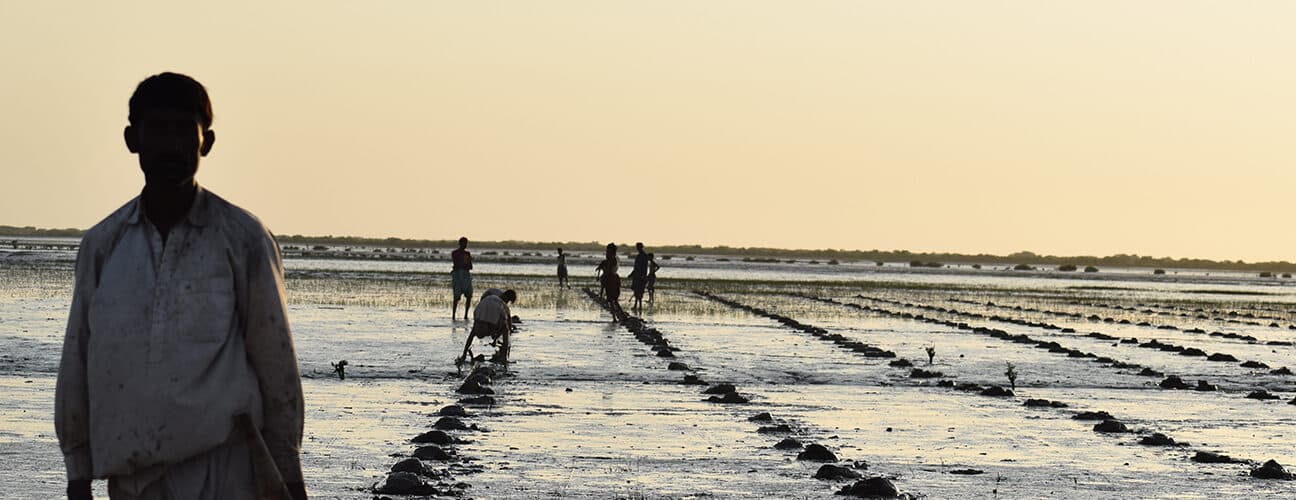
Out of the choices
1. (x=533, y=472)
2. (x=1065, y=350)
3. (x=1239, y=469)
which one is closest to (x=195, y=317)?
(x=533, y=472)

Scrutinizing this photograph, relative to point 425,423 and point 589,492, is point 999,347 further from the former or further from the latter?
point 589,492

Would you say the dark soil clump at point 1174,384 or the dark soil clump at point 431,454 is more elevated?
the dark soil clump at point 1174,384

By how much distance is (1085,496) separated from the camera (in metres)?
10.3

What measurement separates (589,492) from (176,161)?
5.90 metres

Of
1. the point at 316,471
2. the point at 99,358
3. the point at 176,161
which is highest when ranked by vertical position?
the point at 176,161

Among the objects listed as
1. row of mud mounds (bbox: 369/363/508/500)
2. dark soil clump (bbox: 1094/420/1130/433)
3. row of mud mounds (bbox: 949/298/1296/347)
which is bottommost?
row of mud mounds (bbox: 369/363/508/500)

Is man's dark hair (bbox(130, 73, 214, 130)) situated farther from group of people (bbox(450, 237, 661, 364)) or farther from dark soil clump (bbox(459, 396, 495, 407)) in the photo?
group of people (bbox(450, 237, 661, 364))

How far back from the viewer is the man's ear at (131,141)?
13.8ft

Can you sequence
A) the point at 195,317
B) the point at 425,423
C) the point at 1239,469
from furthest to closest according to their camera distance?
the point at 425,423 < the point at 1239,469 < the point at 195,317

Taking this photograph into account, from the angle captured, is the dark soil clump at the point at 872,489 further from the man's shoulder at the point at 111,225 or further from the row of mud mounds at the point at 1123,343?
the row of mud mounds at the point at 1123,343

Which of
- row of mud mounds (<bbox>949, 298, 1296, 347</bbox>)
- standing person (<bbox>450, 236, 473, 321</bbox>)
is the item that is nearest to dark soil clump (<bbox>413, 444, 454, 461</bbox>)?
standing person (<bbox>450, 236, 473, 321</bbox>)

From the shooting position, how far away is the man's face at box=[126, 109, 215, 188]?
4.14 m

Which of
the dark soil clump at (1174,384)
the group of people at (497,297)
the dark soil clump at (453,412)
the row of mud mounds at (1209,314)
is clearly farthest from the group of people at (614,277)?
the dark soil clump at (453,412)

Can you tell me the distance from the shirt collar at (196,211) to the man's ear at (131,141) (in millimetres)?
110
